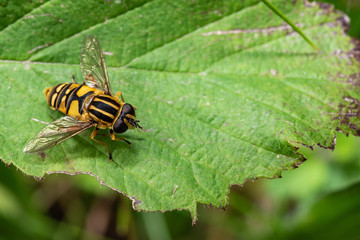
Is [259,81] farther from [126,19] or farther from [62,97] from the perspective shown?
[62,97]

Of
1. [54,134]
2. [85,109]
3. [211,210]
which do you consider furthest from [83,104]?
[211,210]

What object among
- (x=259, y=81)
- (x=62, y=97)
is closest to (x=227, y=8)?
(x=259, y=81)

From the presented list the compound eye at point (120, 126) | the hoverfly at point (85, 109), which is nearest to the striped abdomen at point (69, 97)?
the hoverfly at point (85, 109)

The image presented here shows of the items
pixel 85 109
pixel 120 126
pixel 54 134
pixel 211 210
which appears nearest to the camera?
pixel 54 134

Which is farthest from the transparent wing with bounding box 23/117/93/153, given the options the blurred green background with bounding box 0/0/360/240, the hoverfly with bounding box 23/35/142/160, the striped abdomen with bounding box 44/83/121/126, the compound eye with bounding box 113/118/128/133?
the blurred green background with bounding box 0/0/360/240

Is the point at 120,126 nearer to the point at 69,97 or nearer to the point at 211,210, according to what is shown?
the point at 69,97

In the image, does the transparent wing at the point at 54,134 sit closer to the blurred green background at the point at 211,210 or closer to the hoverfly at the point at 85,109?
the hoverfly at the point at 85,109
